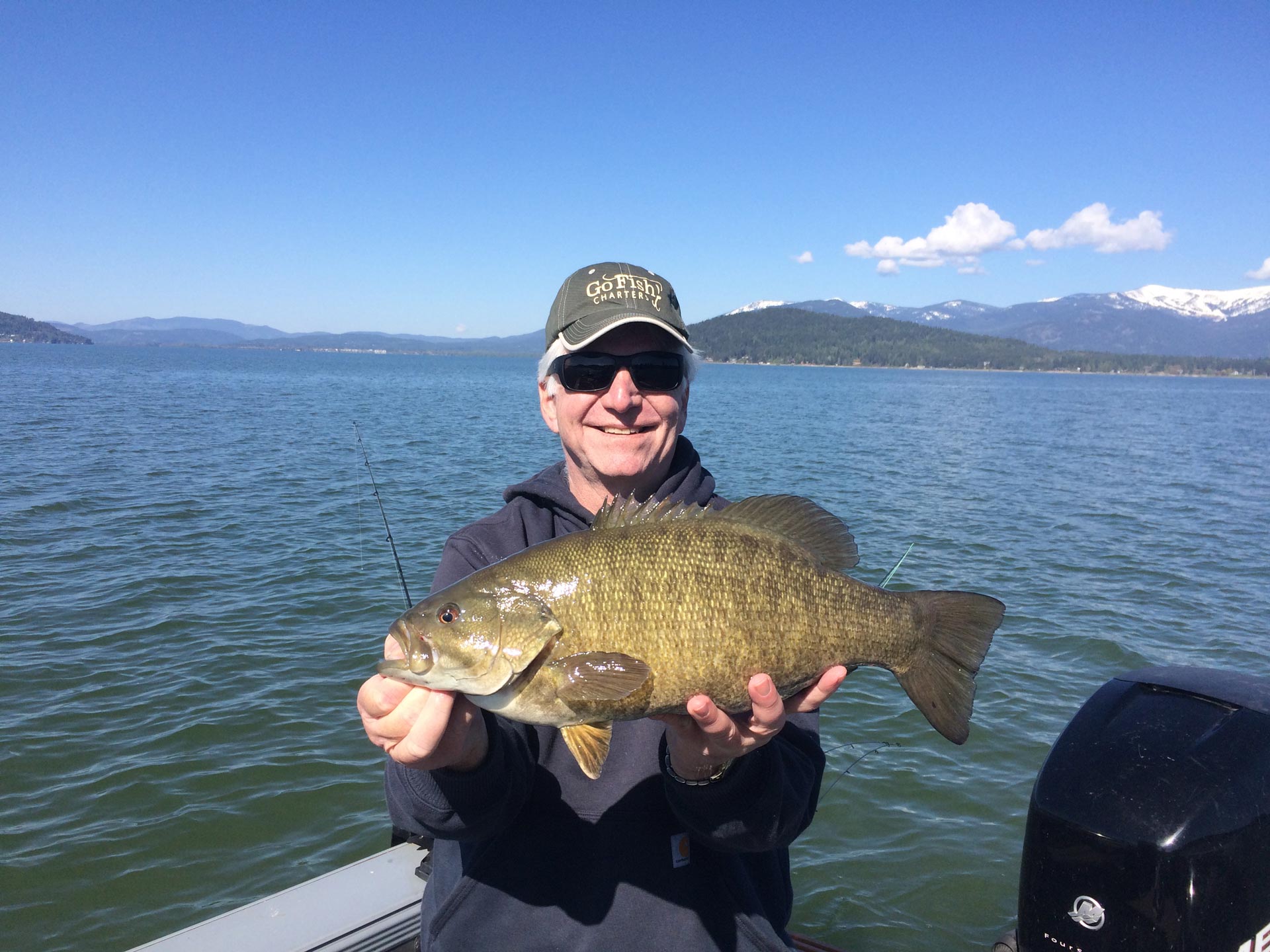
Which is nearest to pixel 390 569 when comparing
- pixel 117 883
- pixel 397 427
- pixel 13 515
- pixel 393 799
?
pixel 117 883

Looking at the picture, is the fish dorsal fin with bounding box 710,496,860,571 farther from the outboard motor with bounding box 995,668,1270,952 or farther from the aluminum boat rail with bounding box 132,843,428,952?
the aluminum boat rail with bounding box 132,843,428,952

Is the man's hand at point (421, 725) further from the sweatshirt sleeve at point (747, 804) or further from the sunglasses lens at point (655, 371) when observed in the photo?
the sunglasses lens at point (655, 371)

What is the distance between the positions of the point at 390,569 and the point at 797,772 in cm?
1257

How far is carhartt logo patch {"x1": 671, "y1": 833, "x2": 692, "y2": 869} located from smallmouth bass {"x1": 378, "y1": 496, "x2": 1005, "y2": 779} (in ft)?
1.63

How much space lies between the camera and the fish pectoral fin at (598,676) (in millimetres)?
2432

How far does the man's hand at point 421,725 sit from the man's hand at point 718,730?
638mm

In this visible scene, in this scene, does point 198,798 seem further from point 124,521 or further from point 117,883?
point 124,521

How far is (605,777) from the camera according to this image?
113 inches

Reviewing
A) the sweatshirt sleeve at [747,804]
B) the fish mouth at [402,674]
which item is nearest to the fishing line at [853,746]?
the sweatshirt sleeve at [747,804]

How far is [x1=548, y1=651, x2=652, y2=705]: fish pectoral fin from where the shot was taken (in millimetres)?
2432

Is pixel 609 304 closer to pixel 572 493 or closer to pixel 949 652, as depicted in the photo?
pixel 572 493

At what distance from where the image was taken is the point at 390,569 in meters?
14.3

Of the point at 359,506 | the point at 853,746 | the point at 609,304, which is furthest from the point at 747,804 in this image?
the point at 359,506

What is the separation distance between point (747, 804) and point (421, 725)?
1.13 meters
